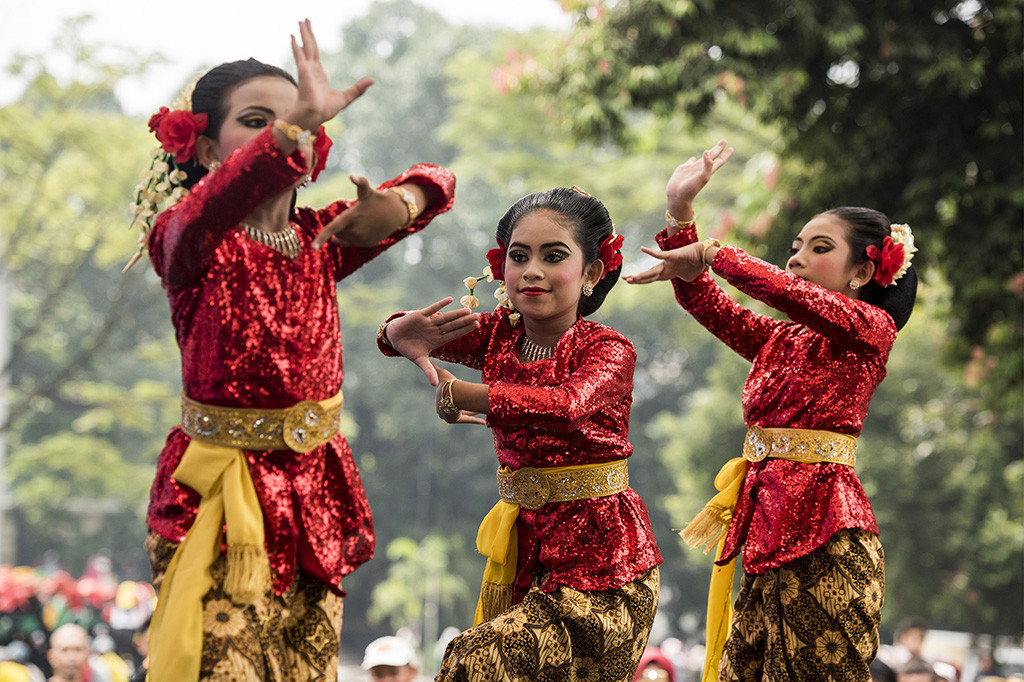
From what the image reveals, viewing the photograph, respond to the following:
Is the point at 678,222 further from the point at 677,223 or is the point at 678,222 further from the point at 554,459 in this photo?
the point at 554,459

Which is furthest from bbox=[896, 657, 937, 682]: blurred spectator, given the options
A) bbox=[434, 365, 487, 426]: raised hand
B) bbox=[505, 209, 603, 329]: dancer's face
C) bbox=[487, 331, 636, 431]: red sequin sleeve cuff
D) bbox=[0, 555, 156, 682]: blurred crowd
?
bbox=[0, 555, 156, 682]: blurred crowd

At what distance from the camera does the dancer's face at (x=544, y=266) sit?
2.72 metres

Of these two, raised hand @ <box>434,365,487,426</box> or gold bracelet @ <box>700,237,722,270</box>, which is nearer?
raised hand @ <box>434,365,487,426</box>

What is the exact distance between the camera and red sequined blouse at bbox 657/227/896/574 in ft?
9.75

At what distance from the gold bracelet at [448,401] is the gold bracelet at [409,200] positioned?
390mm

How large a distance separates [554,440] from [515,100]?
12489 mm

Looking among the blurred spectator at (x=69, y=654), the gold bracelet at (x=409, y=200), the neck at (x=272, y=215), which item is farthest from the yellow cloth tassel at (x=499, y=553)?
the blurred spectator at (x=69, y=654)

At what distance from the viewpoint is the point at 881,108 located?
6418 mm

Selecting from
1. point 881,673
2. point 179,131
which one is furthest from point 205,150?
point 881,673

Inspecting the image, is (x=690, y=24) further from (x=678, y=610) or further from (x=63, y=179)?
(x=678, y=610)

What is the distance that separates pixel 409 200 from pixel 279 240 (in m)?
0.30

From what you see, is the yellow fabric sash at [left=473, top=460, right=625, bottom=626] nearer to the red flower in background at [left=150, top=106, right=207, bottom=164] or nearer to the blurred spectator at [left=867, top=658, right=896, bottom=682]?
the red flower in background at [left=150, top=106, right=207, bottom=164]

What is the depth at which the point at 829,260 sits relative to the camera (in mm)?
3230

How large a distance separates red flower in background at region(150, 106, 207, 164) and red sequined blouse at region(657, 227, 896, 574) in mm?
1449
